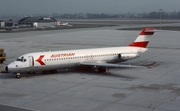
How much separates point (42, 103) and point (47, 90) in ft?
11.5

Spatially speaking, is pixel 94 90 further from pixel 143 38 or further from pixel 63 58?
pixel 143 38

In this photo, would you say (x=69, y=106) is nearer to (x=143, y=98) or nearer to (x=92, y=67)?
(x=143, y=98)

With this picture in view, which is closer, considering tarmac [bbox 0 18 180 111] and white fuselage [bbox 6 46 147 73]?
tarmac [bbox 0 18 180 111]

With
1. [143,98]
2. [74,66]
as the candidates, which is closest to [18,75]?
[74,66]

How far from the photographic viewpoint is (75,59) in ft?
97.5

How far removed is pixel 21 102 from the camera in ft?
65.6

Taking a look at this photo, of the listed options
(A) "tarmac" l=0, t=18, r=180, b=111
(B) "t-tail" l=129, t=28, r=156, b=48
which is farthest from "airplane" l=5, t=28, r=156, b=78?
(A) "tarmac" l=0, t=18, r=180, b=111

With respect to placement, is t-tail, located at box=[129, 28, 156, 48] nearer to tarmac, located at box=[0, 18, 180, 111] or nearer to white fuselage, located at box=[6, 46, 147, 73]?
→ white fuselage, located at box=[6, 46, 147, 73]

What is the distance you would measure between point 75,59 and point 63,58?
1.39m

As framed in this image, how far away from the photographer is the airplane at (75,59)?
27453 mm

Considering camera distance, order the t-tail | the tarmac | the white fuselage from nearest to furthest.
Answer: the tarmac < the white fuselage < the t-tail

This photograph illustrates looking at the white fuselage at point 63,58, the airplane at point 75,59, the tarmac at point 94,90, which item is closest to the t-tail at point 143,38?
the airplane at point 75,59

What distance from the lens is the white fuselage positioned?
1077 inches

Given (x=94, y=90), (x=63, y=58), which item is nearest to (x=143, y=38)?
(x=63, y=58)
